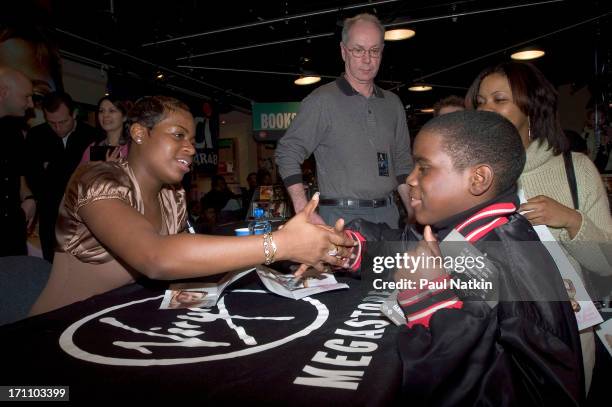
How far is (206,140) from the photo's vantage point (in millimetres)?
10555

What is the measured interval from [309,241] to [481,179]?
1.88ft

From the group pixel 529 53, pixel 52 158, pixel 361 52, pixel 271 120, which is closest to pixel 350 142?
pixel 361 52

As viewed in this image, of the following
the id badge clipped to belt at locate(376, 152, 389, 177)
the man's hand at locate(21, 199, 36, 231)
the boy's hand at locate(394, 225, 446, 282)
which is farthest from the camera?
the man's hand at locate(21, 199, 36, 231)

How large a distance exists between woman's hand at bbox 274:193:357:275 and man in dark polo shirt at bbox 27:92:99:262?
288 centimetres

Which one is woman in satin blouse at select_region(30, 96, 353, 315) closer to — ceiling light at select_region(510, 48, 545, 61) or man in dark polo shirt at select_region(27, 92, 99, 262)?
man in dark polo shirt at select_region(27, 92, 99, 262)

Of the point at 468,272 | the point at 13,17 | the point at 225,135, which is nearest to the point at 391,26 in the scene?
the point at 13,17

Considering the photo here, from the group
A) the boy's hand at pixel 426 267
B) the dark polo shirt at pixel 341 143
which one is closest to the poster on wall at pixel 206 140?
the dark polo shirt at pixel 341 143

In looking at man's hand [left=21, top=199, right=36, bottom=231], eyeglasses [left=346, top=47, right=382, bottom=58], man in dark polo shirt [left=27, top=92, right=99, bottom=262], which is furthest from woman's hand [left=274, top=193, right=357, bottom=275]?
man's hand [left=21, top=199, right=36, bottom=231]

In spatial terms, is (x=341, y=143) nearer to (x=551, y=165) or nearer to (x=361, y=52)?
(x=361, y=52)

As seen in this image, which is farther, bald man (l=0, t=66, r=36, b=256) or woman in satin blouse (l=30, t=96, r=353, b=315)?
bald man (l=0, t=66, r=36, b=256)

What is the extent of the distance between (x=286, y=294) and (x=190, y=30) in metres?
6.81

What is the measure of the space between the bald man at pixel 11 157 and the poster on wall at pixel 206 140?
6729mm

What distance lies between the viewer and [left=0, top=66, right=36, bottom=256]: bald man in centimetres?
279

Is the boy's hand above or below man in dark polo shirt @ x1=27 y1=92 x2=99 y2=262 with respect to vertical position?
below
